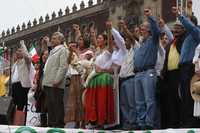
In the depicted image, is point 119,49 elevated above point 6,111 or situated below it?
above

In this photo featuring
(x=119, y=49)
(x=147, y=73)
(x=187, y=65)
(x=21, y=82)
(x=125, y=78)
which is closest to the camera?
(x=187, y=65)

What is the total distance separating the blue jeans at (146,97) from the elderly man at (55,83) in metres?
1.27

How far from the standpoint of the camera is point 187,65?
9.22 m

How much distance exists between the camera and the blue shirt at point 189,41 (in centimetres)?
911

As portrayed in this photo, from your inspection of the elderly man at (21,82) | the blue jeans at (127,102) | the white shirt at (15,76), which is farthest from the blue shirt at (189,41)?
the white shirt at (15,76)

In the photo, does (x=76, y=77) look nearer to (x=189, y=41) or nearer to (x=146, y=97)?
(x=146, y=97)

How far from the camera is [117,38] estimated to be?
1008 centimetres

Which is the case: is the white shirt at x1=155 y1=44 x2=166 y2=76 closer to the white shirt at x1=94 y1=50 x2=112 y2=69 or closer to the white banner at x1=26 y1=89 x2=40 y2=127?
the white shirt at x1=94 y1=50 x2=112 y2=69

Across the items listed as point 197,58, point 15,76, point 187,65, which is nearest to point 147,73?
point 187,65

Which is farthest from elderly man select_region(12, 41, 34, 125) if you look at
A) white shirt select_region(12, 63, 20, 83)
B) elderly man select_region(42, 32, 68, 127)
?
elderly man select_region(42, 32, 68, 127)

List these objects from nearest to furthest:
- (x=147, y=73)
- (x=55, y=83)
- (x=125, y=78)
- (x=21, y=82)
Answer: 1. (x=147, y=73)
2. (x=125, y=78)
3. (x=55, y=83)
4. (x=21, y=82)

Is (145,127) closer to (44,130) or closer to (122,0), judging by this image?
(44,130)

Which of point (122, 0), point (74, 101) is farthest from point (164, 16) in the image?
point (74, 101)

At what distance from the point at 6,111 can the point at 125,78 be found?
1726 millimetres
